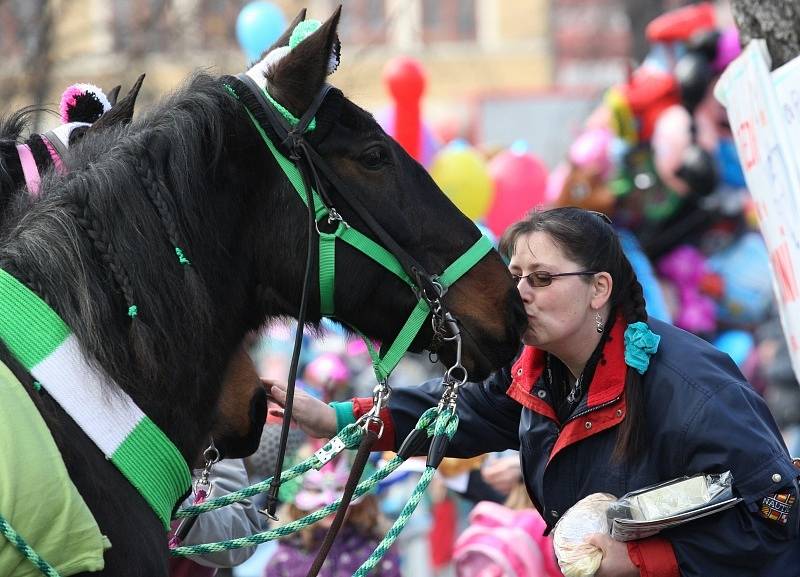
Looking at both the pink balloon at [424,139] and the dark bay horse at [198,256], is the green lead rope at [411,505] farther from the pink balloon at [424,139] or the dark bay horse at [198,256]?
the pink balloon at [424,139]

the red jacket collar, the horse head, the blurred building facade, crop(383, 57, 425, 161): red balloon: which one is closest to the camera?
the horse head

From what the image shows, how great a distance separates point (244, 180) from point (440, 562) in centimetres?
452

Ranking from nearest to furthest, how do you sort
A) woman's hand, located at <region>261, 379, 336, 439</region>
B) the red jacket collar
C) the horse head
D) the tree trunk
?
the horse head, the red jacket collar, woman's hand, located at <region>261, 379, 336, 439</region>, the tree trunk

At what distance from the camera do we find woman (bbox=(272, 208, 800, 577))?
243 cm

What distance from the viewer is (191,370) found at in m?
2.29

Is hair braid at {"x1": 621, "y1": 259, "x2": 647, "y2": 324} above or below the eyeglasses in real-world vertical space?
below

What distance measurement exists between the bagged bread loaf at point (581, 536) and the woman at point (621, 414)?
0.03 meters

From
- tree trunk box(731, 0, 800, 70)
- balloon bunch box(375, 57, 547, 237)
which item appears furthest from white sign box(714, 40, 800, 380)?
balloon bunch box(375, 57, 547, 237)

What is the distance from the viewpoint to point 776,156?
3.06 m

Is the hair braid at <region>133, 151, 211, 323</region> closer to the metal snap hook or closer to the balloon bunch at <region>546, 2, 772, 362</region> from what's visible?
the metal snap hook

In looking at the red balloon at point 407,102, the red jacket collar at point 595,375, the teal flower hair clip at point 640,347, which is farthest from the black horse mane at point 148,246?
the red balloon at point 407,102

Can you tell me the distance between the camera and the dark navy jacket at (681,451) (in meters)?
2.42

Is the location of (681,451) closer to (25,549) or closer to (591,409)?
(591,409)

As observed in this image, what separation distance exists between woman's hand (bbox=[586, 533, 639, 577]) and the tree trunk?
1751mm
